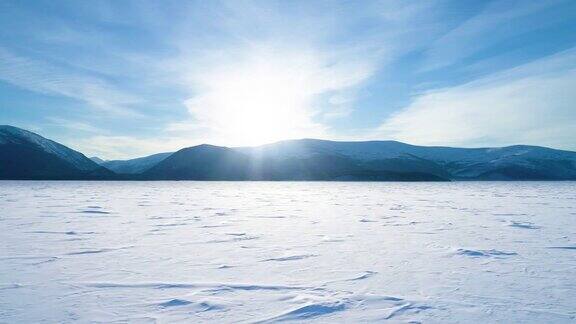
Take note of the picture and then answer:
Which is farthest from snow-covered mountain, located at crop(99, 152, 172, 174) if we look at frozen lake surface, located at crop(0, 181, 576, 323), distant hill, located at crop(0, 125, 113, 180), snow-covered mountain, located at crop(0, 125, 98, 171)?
frozen lake surface, located at crop(0, 181, 576, 323)

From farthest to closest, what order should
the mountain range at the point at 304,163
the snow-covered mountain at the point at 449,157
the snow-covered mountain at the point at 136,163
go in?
the snow-covered mountain at the point at 136,163 → the snow-covered mountain at the point at 449,157 → the mountain range at the point at 304,163

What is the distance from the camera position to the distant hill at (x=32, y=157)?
368 feet

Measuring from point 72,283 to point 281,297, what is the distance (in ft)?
7.81

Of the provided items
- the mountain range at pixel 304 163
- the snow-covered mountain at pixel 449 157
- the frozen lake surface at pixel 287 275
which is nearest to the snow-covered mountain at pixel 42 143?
the mountain range at pixel 304 163

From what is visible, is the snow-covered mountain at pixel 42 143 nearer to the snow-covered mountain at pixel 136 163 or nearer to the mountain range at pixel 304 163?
the mountain range at pixel 304 163

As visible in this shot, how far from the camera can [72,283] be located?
4266mm

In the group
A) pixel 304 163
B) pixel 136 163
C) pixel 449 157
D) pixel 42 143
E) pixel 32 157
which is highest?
pixel 42 143

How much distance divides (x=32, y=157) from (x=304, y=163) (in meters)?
87.5

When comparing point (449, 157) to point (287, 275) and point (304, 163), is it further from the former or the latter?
point (287, 275)

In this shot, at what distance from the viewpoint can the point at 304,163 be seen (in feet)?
419

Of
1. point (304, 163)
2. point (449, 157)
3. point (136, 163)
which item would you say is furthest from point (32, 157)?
point (449, 157)

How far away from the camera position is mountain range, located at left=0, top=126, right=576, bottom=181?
110562 millimetres

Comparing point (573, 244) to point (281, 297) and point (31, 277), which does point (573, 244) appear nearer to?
point (281, 297)

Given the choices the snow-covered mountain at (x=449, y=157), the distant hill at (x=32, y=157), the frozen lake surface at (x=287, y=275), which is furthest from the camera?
the snow-covered mountain at (x=449, y=157)
